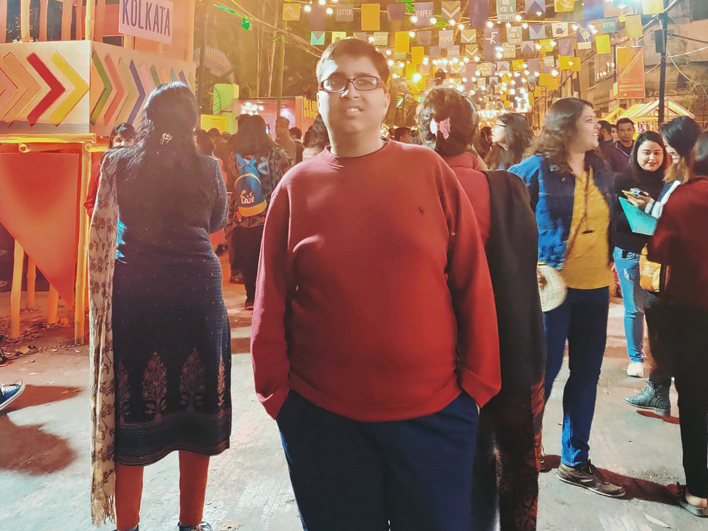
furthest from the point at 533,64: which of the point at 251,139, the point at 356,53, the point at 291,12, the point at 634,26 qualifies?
the point at 356,53

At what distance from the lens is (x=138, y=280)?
2.29 meters

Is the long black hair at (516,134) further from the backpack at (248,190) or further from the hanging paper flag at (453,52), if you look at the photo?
the hanging paper flag at (453,52)

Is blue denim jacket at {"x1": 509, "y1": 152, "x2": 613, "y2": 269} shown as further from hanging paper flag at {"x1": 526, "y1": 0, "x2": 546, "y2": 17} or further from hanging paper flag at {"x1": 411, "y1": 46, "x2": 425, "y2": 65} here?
hanging paper flag at {"x1": 411, "y1": 46, "x2": 425, "y2": 65}

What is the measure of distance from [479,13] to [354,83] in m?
10.0

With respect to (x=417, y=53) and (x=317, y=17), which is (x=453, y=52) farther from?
(x=317, y=17)

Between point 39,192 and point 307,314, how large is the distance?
4890 millimetres

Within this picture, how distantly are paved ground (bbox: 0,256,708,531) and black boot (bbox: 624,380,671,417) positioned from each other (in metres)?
0.10

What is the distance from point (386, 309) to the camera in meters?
1.42

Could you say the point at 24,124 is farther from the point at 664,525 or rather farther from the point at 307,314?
the point at 664,525

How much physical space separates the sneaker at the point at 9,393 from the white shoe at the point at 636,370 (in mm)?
4927

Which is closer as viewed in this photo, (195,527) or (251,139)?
(195,527)

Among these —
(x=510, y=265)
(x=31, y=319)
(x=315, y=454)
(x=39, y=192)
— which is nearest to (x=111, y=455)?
(x=315, y=454)

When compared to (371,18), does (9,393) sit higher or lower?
lower

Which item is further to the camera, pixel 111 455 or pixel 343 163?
pixel 111 455
